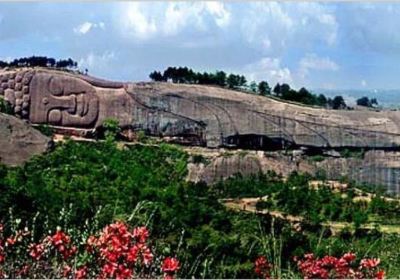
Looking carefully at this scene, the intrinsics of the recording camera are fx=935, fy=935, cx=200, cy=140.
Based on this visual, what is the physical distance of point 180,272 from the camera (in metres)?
3.06

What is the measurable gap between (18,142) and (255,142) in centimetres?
252

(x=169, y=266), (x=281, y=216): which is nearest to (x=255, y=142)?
(x=281, y=216)

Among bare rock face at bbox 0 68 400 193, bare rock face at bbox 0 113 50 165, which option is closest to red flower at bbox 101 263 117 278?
bare rock face at bbox 0 113 50 165

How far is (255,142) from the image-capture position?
29.2 ft

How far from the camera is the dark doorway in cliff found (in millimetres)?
8859

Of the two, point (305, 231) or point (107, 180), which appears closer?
point (305, 231)

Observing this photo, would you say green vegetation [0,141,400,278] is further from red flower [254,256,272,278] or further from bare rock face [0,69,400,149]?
bare rock face [0,69,400,149]

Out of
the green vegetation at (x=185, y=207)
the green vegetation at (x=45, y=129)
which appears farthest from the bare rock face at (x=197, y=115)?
the green vegetation at (x=185, y=207)

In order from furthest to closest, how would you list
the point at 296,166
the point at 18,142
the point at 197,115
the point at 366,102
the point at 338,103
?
1. the point at 197,115
2. the point at 338,103
3. the point at 366,102
4. the point at 296,166
5. the point at 18,142

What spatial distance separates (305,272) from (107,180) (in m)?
2.95

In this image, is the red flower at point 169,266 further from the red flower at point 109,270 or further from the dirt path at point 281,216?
the dirt path at point 281,216

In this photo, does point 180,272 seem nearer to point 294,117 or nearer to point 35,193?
point 35,193

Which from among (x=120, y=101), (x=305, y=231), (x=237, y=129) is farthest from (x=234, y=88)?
(x=305, y=231)

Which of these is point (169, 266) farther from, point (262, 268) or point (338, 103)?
point (338, 103)
